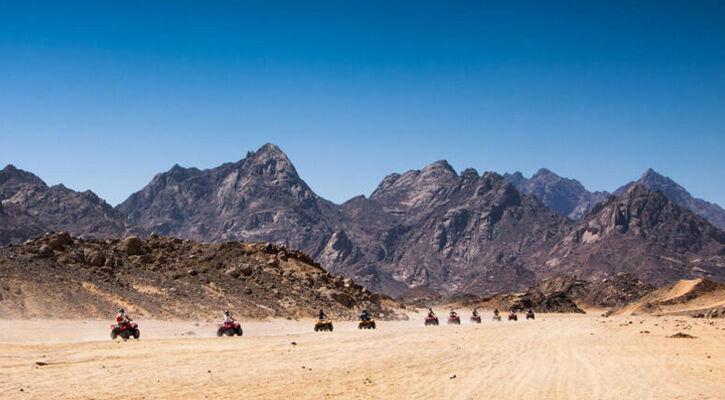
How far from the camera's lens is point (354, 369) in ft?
76.4

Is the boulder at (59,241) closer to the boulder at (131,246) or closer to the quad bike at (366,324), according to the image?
the boulder at (131,246)

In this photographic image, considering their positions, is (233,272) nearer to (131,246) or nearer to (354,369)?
(131,246)

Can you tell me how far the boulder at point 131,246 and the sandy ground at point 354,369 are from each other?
27499mm

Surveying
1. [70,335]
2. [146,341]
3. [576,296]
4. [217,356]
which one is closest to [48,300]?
[70,335]

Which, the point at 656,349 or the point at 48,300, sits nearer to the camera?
the point at 656,349

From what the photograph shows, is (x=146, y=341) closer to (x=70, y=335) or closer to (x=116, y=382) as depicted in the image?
(x=70, y=335)

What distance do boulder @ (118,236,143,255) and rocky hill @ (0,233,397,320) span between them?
10 cm

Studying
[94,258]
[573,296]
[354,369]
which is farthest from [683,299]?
[354,369]

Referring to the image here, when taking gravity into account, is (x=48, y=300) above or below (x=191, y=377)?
above

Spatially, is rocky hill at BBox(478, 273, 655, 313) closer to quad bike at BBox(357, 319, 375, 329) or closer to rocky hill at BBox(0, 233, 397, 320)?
rocky hill at BBox(0, 233, 397, 320)

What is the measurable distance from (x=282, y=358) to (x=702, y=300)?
282ft

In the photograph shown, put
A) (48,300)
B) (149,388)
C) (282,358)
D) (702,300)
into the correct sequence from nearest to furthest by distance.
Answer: (149,388) → (282,358) → (48,300) → (702,300)

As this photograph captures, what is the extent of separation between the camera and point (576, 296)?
167000 millimetres

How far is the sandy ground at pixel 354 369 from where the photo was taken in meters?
17.8
